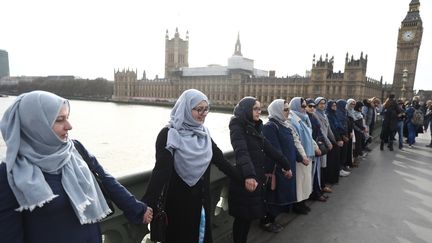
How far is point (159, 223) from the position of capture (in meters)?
1.89

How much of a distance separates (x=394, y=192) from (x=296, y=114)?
207cm

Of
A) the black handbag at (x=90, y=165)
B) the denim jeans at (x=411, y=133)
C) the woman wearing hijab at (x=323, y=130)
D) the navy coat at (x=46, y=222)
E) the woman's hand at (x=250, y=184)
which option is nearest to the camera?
the navy coat at (x=46, y=222)

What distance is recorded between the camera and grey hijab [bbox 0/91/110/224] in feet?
3.92

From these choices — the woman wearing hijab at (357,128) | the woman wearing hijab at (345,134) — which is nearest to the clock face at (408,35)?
the woman wearing hijab at (357,128)

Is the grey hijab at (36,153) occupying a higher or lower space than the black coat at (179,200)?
higher

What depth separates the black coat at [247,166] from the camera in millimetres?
2469

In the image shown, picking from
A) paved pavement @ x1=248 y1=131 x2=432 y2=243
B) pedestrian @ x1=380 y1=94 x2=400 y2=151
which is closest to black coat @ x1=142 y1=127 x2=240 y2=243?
paved pavement @ x1=248 y1=131 x2=432 y2=243

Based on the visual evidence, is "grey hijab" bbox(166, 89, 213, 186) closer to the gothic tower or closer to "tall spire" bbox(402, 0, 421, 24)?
"tall spire" bbox(402, 0, 421, 24)

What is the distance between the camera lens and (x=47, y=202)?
130 cm

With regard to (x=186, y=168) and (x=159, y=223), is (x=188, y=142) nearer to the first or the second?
(x=186, y=168)

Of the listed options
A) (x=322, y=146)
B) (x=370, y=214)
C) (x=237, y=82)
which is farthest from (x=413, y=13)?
(x=370, y=214)

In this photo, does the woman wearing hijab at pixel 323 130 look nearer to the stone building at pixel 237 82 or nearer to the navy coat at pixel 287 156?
the navy coat at pixel 287 156

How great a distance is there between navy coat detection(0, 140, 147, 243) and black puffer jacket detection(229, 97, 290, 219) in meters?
1.29

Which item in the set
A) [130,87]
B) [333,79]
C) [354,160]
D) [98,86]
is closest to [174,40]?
[130,87]
